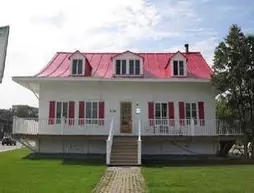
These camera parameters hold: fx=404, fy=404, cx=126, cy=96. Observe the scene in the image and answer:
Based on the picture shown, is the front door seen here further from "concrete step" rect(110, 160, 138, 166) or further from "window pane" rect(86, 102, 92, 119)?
"concrete step" rect(110, 160, 138, 166)

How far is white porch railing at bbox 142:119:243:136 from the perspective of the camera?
2681 cm

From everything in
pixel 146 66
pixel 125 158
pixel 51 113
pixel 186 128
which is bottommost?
pixel 125 158

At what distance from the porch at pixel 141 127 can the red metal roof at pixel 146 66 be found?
3321 mm

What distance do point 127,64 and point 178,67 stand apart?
3639 mm

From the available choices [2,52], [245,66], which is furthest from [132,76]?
[2,52]

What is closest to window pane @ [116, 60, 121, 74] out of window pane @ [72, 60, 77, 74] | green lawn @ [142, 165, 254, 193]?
window pane @ [72, 60, 77, 74]

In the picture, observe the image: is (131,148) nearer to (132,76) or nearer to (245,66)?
(132,76)

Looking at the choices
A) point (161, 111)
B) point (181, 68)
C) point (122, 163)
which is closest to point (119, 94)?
point (161, 111)

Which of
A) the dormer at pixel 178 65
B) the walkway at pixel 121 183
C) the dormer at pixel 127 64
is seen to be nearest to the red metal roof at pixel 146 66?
the dormer at pixel 178 65

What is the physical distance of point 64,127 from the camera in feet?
88.4

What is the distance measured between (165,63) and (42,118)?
34.0 ft

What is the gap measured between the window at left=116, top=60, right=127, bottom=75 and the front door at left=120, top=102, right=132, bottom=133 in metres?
2.22

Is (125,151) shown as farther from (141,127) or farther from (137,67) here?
(137,67)

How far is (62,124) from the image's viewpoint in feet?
87.0
